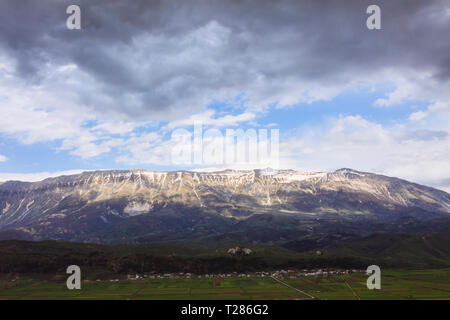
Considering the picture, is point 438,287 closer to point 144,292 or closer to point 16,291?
point 144,292

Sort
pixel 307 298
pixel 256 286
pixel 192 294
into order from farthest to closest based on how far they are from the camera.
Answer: pixel 256 286 → pixel 192 294 → pixel 307 298
